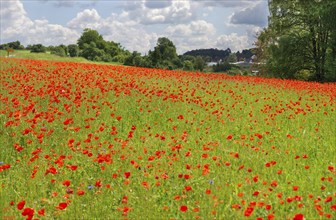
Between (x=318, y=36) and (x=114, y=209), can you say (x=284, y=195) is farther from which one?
(x=318, y=36)

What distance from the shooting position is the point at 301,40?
3484cm

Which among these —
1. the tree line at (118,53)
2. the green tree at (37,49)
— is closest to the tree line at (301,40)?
the tree line at (118,53)

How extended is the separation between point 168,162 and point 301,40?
30572mm

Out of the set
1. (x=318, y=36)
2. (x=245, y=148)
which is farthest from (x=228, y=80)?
(x=318, y=36)

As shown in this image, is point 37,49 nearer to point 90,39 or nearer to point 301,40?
point 90,39

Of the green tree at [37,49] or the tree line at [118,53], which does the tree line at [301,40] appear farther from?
the green tree at [37,49]

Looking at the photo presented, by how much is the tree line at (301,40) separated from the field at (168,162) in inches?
772

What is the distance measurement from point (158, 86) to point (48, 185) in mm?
10306

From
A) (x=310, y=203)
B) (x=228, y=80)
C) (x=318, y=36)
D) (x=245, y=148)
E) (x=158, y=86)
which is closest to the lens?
(x=310, y=203)

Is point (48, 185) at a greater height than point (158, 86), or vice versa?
point (158, 86)

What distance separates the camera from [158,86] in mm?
17000

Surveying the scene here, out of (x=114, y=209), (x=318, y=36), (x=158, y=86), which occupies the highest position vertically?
(x=318, y=36)

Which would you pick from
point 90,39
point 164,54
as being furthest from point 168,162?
point 90,39

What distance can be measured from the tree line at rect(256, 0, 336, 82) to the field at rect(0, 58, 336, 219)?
19.6 metres
